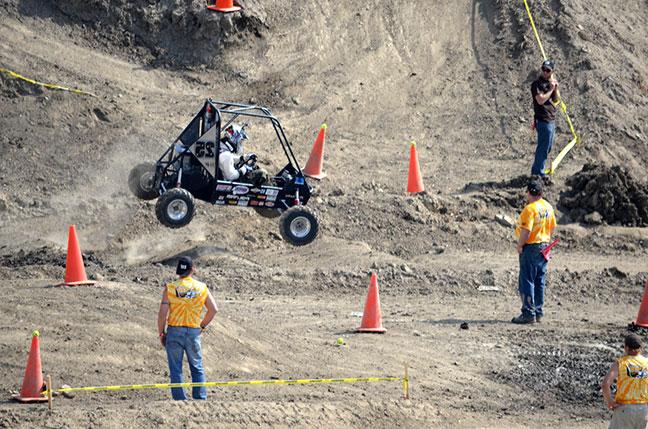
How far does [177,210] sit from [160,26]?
26.6 ft

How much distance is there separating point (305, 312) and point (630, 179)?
7.27m

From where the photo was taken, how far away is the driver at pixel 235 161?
62.9 feet

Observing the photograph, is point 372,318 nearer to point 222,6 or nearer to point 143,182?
point 143,182

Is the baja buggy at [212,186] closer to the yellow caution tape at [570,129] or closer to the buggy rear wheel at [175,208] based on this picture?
the buggy rear wheel at [175,208]

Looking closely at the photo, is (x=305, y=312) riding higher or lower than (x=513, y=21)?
lower

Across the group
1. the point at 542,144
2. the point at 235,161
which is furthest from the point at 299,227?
the point at 542,144

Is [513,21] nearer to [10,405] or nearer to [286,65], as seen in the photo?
[286,65]

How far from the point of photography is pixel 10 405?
1195cm

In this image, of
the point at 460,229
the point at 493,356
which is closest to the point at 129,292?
the point at 493,356

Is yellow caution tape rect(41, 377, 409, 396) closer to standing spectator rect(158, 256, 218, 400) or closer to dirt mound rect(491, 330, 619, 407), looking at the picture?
standing spectator rect(158, 256, 218, 400)

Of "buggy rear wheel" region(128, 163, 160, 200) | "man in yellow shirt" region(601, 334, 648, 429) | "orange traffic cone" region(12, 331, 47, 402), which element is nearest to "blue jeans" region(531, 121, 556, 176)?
"buggy rear wheel" region(128, 163, 160, 200)

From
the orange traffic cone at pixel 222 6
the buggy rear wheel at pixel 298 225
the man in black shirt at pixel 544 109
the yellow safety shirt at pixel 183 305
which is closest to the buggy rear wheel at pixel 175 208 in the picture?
the buggy rear wheel at pixel 298 225

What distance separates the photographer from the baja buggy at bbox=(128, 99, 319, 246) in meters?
18.8

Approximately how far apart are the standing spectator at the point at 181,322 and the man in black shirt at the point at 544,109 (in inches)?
421
